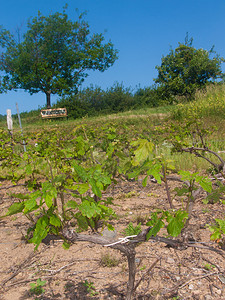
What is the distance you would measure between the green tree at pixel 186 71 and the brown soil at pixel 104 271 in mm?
22789

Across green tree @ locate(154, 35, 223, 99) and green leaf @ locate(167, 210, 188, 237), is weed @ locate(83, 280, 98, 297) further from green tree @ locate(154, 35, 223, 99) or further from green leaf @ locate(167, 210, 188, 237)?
green tree @ locate(154, 35, 223, 99)

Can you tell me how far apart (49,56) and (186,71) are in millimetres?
12350

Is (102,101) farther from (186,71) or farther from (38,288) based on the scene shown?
(38,288)

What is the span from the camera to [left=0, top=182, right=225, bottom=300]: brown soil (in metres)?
1.87

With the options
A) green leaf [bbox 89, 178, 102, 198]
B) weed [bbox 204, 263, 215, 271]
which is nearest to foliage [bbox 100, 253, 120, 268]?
weed [bbox 204, 263, 215, 271]

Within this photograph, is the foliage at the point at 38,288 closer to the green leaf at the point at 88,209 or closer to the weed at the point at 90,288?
the weed at the point at 90,288

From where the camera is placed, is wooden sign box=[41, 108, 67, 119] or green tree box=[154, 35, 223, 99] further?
green tree box=[154, 35, 223, 99]

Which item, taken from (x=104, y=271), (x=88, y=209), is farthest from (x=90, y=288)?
(x=88, y=209)

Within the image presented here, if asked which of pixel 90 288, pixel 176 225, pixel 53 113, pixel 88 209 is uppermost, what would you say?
pixel 53 113

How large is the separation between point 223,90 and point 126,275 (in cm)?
1380

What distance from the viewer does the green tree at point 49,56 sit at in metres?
22.1

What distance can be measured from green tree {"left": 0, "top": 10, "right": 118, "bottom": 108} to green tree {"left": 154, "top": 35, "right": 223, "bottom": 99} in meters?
6.45

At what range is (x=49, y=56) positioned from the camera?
2205 cm

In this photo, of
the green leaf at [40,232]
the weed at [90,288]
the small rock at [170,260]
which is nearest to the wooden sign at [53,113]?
→ the small rock at [170,260]
